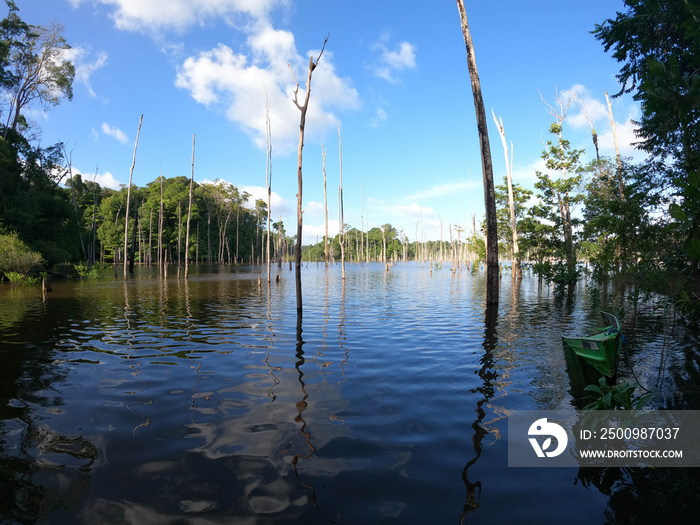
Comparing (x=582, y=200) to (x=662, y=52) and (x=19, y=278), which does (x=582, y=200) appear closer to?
(x=662, y=52)

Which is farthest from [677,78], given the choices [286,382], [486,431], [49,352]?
[49,352]

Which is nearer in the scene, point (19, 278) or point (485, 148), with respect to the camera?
point (485, 148)

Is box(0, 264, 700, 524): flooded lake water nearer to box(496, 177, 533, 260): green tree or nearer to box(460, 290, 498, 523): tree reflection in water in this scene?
box(460, 290, 498, 523): tree reflection in water

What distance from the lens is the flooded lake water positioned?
3084 millimetres

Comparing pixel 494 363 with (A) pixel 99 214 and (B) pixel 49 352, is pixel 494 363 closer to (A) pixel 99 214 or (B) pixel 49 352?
(B) pixel 49 352

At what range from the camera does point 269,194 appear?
96.0 ft

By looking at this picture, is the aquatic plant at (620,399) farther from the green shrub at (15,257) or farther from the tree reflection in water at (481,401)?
the green shrub at (15,257)
